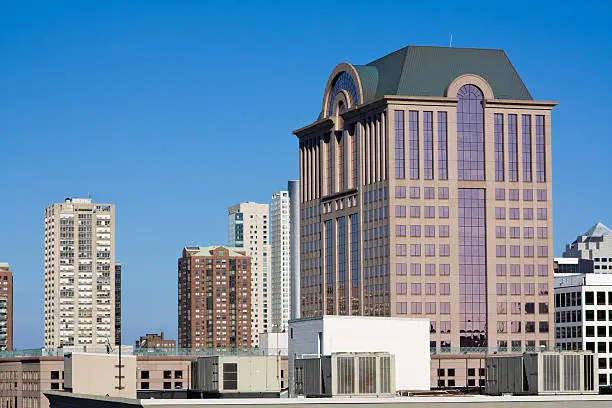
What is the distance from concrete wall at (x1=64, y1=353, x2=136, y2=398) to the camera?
7402 inches

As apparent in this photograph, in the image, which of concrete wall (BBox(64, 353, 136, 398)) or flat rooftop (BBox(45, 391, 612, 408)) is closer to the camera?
flat rooftop (BBox(45, 391, 612, 408))

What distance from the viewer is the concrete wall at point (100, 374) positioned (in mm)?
188000

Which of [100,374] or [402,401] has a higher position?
[100,374]

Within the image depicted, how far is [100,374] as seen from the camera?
190125mm

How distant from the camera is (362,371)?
14250 centimetres

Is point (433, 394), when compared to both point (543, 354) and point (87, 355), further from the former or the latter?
point (87, 355)

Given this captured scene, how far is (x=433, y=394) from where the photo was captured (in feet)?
489

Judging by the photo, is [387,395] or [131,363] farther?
[131,363]

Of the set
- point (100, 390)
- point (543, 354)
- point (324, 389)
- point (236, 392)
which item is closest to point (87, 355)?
point (100, 390)

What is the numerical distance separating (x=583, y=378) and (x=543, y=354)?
4620 millimetres

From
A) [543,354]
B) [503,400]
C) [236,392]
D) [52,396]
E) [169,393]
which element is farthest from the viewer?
[169,393]

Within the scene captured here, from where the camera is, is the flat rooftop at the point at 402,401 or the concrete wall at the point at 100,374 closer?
the flat rooftop at the point at 402,401

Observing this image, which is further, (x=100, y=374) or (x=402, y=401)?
(x=100, y=374)

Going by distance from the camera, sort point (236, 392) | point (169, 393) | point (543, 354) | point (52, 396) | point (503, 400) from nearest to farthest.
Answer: point (503, 400) < point (543, 354) < point (236, 392) < point (52, 396) < point (169, 393)
